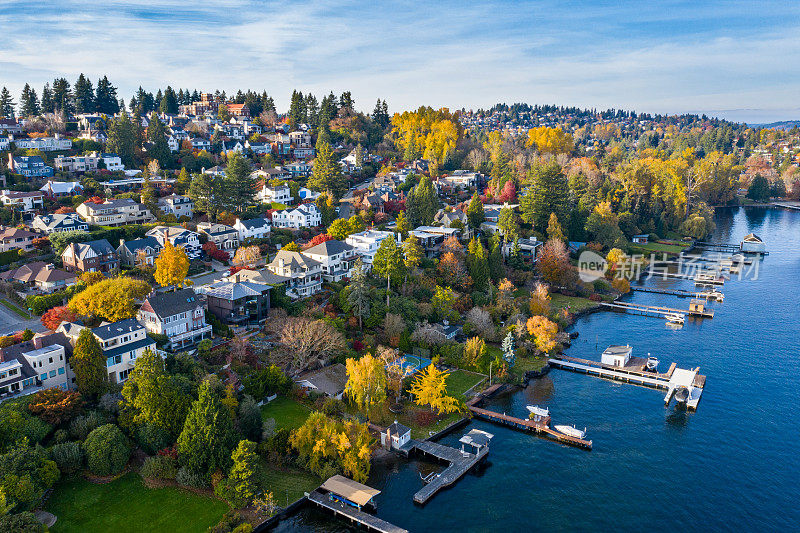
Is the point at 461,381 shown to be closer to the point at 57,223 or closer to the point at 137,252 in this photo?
the point at 137,252

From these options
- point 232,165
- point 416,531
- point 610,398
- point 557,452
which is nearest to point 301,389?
point 416,531

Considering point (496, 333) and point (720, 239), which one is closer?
point (496, 333)

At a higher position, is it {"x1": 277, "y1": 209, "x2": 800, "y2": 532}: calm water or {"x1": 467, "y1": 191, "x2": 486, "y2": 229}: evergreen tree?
{"x1": 467, "y1": 191, "x2": 486, "y2": 229}: evergreen tree

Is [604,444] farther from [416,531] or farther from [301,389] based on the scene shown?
[301,389]

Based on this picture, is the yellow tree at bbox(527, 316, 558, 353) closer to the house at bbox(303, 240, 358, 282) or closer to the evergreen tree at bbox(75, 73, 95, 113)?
the house at bbox(303, 240, 358, 282)

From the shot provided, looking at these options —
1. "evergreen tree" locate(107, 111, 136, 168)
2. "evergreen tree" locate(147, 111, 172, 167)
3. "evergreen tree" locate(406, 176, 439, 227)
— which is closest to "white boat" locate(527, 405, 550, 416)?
"evergreen tree" locate(406, 176, 439, 227)

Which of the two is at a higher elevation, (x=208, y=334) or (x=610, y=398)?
(x=208, y=334)

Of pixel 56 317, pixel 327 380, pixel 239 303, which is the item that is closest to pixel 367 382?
pixel 327 380
